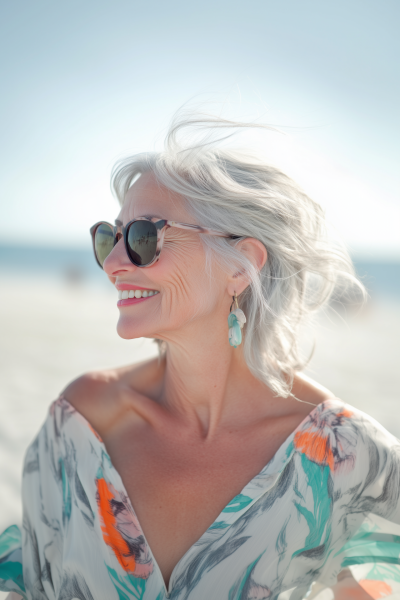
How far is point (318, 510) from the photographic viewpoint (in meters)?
1.87

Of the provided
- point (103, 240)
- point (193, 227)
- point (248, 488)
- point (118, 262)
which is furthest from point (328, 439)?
point (103, 240)

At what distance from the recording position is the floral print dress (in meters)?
1.83

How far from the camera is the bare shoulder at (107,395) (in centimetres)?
237

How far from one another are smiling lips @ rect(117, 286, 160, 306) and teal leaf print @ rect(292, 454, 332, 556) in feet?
3.89

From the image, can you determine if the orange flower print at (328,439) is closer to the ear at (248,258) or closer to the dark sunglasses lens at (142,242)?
the ear at (248,258)

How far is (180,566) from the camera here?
1.84 m

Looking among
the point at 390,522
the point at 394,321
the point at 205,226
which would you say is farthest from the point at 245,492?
the point at 394,321

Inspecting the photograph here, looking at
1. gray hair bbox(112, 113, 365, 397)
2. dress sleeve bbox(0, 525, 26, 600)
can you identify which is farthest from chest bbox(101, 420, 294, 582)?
dress sleeve bbox(0, 525, 26, 600)

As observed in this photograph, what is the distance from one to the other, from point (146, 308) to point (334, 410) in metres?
1.07

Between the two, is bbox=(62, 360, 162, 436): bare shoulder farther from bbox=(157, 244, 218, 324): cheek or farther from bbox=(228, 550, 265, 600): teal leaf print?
bbox=(228, 550, 265, 600): teal leaf print

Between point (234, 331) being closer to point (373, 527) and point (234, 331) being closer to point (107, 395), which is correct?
point (107, 395)

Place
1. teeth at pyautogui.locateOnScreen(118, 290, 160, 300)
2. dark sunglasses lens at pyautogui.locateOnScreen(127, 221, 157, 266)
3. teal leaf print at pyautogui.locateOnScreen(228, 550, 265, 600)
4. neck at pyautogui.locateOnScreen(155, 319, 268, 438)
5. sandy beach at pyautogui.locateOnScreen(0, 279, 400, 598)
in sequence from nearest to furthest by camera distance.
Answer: teal leaf print at pyautogui.locateOnScreen(228, 550, 265, 600) < dark sunglasses lens at pyautogui.locateOnScreen(127, 221, 157, 266) < teeth at pyautogui.locateOnScreen(118, 290, 160, 300) < neck at pyautogui.locateOnScreen(155, 319, 268, 438) < sandy beach at pyautogui.locateOnScreen(0, 279, 400, 598)

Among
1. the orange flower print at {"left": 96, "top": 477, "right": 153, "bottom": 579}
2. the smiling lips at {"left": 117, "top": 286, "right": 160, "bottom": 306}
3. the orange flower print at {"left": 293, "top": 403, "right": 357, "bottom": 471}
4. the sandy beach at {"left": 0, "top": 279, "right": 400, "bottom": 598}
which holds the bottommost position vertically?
the sandy beach at {"left": 0, "top": 279, "right": 400, "bottom": 598}

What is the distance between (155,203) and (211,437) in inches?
51.6
